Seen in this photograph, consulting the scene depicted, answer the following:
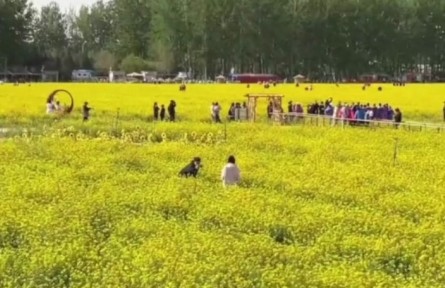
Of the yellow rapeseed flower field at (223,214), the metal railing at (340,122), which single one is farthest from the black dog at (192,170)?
the metal railing at (340,122)

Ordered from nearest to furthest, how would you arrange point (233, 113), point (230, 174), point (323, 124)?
1. point (230, 174)
2. point (323, 124)
3. point (233, 113)

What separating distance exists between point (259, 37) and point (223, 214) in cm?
10362

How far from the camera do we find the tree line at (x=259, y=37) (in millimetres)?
119750

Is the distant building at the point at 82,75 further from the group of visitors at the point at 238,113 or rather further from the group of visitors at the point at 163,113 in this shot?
the group of visitors at the point at 238,113

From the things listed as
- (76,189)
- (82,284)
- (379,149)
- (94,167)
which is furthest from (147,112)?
(82,284)

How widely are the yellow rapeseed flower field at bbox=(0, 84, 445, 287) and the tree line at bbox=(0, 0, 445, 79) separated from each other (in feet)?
294

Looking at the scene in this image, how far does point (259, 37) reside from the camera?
119 meters

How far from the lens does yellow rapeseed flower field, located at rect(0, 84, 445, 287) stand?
12.7 m

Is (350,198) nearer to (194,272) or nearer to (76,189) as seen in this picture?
(76,189)

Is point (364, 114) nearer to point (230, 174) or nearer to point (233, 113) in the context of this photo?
point (233, 113)

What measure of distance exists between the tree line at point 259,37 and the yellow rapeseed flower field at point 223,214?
8962 cm

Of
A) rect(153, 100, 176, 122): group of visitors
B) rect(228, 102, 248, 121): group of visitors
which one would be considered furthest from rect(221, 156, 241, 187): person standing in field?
rect(228, 102, 248, 121): group of visitors

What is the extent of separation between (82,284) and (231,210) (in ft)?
17.4

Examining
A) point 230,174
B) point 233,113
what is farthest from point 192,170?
point 233,113
